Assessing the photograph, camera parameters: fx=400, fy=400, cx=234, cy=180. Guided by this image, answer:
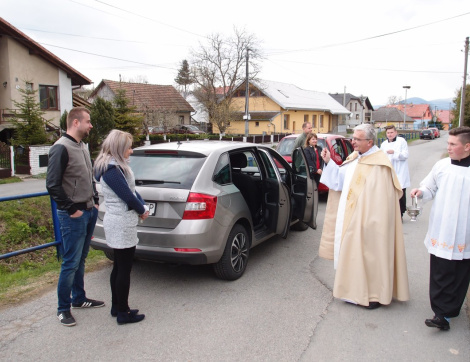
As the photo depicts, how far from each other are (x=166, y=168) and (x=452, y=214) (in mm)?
2871

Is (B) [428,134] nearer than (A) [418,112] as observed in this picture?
Yes

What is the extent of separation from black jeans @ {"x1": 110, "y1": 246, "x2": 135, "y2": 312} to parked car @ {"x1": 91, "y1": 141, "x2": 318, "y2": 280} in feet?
1.76

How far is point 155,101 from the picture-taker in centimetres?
4400

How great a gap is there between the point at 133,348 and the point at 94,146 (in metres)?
18.3

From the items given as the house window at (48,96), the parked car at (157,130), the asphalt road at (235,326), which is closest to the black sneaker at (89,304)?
the asphalt road at (235,326)

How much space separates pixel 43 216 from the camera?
30.6 ft

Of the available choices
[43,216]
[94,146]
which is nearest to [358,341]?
[43,216]

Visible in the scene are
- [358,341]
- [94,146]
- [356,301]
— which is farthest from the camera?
[94,146]

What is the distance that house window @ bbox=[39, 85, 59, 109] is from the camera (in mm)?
24362

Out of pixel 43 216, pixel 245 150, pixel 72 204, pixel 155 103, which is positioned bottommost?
pixel 43 216

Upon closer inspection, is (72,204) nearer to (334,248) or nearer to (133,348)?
(133,348)

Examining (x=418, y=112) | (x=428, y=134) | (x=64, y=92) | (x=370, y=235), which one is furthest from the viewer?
(x=418, y=112)

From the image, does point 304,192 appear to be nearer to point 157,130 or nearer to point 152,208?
point 152,208

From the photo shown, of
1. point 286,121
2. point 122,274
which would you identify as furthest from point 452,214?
point 286,121
